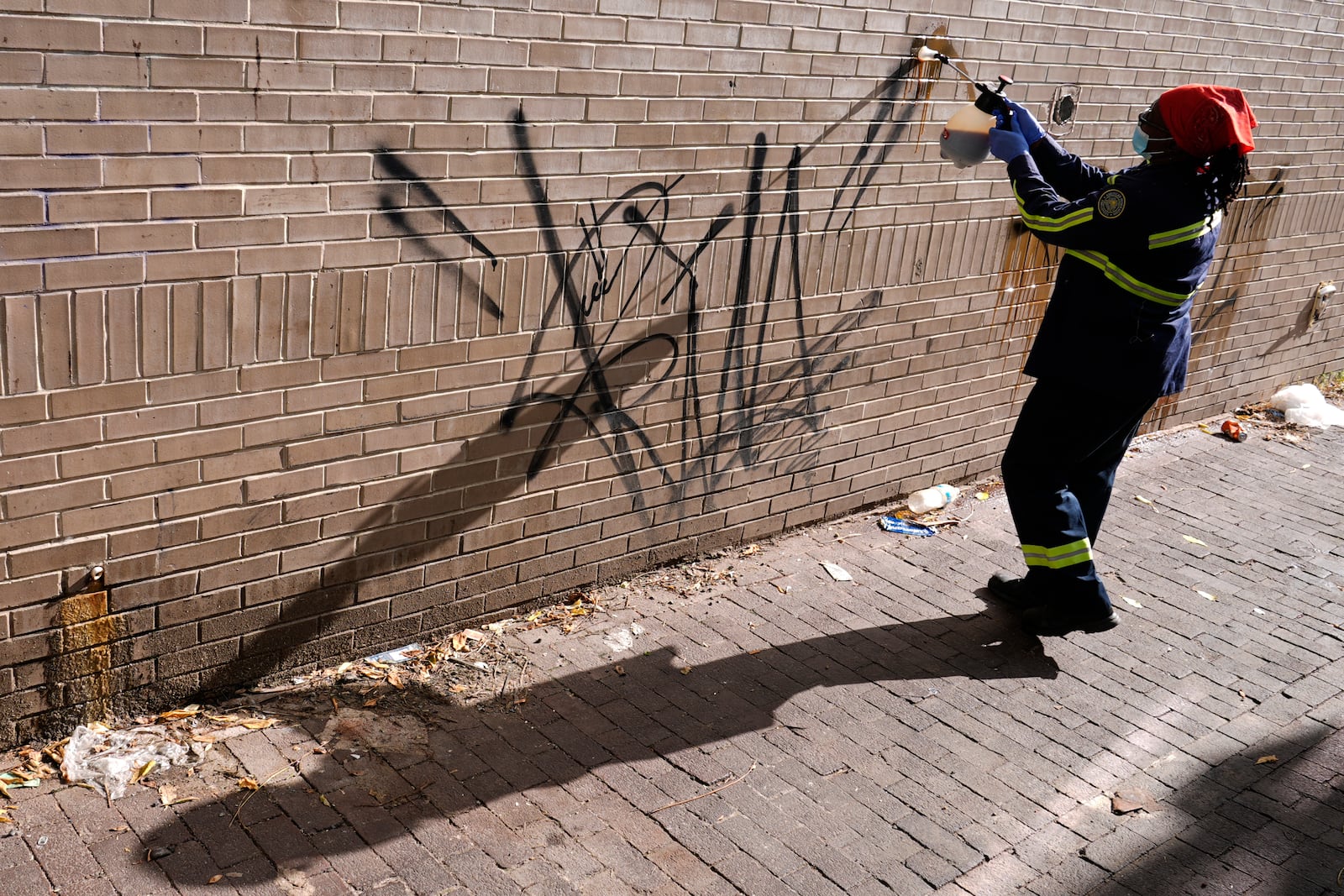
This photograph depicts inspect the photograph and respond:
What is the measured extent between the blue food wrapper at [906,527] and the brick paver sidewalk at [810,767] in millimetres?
277

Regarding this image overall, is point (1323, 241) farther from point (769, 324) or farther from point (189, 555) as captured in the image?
point (189, 555)

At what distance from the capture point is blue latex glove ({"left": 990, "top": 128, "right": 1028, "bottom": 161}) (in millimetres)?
4625

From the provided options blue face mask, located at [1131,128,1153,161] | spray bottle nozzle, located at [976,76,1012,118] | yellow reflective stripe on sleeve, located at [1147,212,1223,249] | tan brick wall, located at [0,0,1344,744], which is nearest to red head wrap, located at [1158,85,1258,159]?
blue face mask, located at [1131,128,1153,161]

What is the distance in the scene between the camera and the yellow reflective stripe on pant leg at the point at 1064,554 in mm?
4805

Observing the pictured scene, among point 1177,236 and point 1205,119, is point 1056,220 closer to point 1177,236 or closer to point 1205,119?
point 1177,236

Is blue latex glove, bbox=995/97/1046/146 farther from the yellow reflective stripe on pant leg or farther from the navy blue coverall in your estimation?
the yellow reflective stripe on pant leg

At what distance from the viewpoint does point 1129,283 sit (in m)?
4.53

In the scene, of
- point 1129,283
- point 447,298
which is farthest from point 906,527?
point 447,298

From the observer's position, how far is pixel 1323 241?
859 centimetres

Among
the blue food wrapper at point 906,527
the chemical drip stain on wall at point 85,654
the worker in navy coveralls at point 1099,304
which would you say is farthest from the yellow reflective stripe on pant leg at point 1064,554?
the chemical drip stain on wall at point 85,654

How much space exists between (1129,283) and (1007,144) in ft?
2.29

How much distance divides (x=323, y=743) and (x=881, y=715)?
6.32ft

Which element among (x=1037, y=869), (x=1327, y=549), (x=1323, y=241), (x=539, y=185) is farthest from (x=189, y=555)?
(x=1323, y=241)

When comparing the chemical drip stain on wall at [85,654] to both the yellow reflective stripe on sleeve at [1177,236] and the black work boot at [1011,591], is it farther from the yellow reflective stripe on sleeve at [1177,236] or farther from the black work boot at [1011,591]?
the yellow reflective stripe on sleeve at [1177,236]
